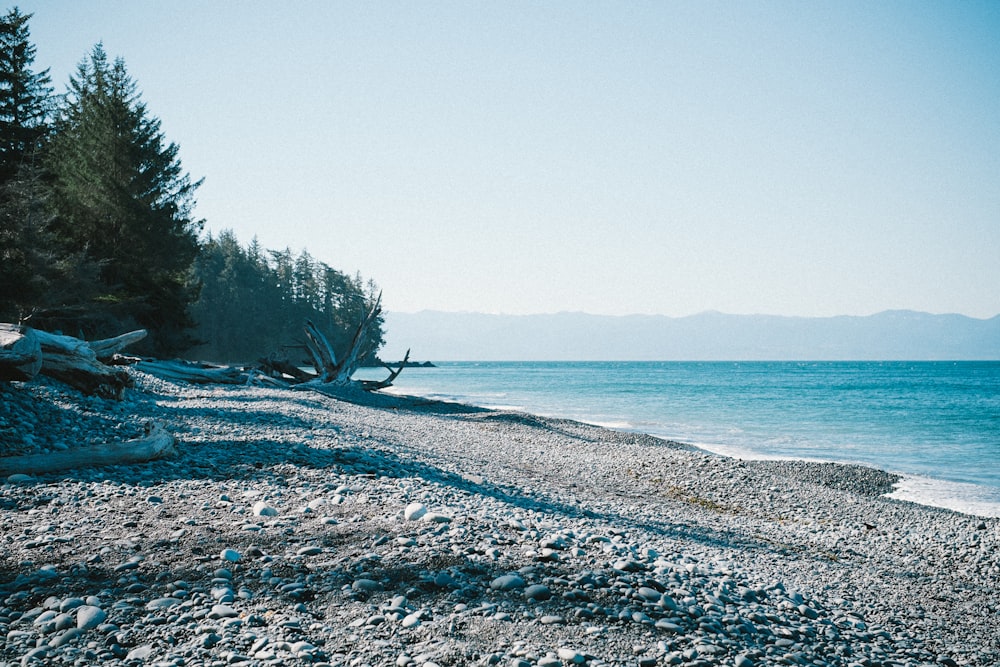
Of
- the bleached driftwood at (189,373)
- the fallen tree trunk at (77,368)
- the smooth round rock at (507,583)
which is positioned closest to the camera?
the smooth round rock at (507,583)

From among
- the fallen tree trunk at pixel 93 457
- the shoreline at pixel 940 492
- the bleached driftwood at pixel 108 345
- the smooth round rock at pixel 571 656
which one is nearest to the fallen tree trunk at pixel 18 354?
the fallen tree trunk at pixel 93 457

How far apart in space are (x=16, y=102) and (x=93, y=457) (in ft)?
82.8

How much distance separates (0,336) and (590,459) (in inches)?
415

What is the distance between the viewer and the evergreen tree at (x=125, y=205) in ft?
81.7

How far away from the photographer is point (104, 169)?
26078 mm

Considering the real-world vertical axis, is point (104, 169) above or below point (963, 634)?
above

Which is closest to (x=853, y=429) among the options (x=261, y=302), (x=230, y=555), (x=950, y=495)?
(x=950, y=495)

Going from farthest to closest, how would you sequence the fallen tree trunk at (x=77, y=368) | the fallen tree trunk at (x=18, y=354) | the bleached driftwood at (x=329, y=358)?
1. the bleached driftwood at (x=329, y=358)
2. the fallen tree trunk at (x=77, y=368)
3. the fallen tree trunk at (x=18, y=354)

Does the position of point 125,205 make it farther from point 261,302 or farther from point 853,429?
point 261,302

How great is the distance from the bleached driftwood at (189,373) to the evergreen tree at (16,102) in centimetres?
988

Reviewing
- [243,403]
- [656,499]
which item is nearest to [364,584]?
[656,499]

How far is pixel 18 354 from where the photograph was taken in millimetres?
8148

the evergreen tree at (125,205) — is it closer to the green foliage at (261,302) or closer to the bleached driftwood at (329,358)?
the bleached driftwood at (329,358)

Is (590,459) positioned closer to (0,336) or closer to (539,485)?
(539,485)
